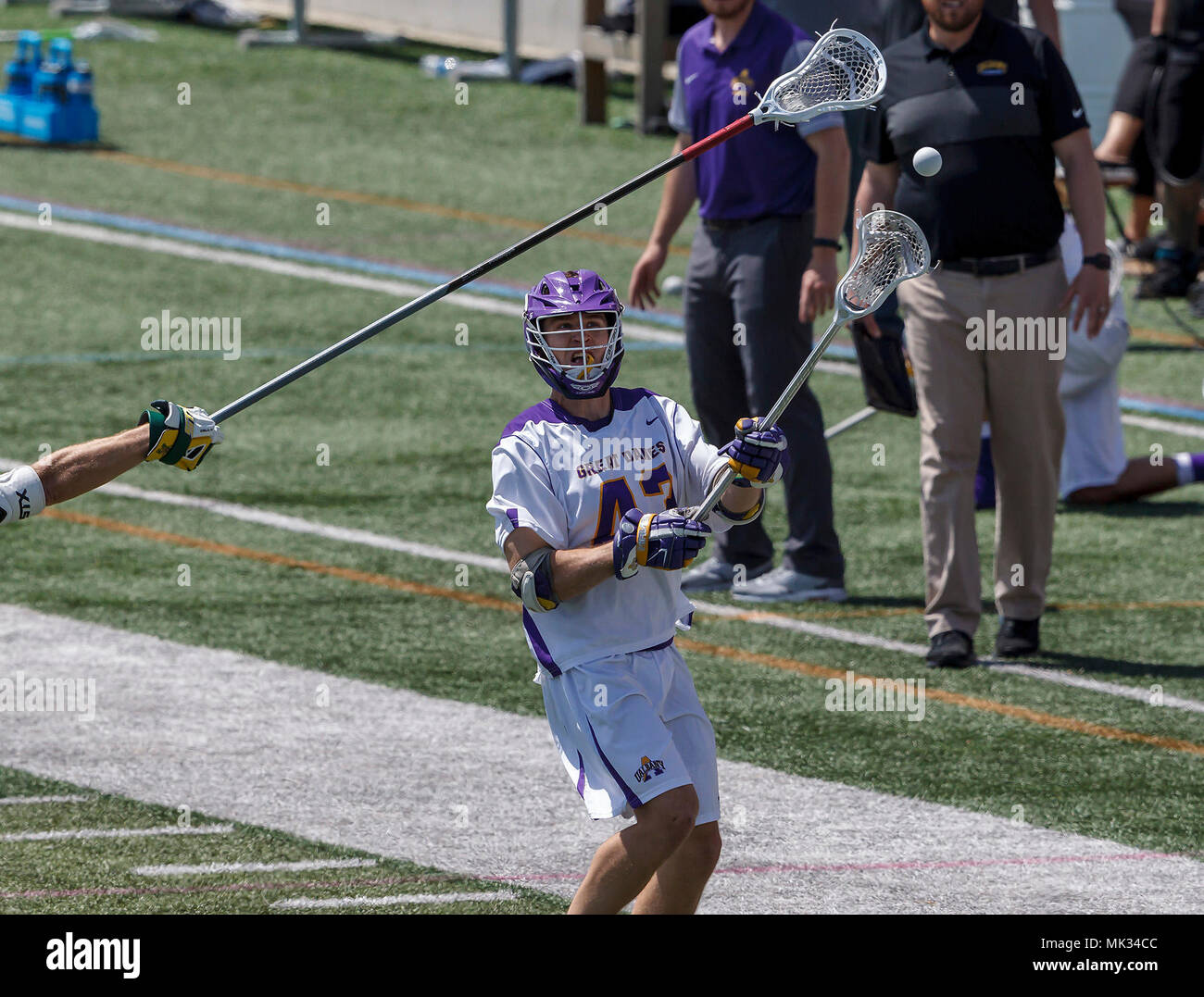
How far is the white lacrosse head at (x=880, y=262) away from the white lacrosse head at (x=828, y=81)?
1.24 feet

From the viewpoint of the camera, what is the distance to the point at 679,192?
947 centimetres

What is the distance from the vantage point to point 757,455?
17.6 feet

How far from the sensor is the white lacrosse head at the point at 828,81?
6.12 metres

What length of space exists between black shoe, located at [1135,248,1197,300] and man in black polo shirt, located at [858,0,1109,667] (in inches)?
304

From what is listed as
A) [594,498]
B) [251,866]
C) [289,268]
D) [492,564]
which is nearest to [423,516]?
[492,564]

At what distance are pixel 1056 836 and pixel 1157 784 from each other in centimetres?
66

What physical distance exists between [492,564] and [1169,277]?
765 centimetres

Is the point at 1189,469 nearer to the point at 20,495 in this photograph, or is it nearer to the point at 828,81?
the point at 828,81

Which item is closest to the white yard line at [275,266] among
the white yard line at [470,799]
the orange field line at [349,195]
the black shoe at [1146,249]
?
the orange field line at [349,195]

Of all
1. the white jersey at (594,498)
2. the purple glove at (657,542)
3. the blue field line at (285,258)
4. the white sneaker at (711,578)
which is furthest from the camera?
the blue field line at (285,258)

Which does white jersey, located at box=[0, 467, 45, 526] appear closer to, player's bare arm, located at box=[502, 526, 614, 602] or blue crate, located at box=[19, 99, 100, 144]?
player's bare arm, located at box=[502, 526, 614, 602]

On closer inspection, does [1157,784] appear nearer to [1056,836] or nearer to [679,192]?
[1056,836]

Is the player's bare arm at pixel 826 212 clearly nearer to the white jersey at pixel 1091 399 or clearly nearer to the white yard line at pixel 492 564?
the white yard line at pixel 492 564
